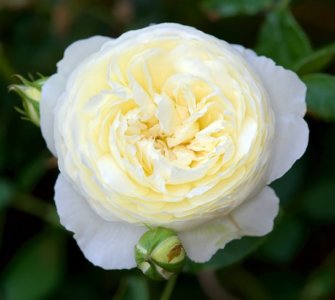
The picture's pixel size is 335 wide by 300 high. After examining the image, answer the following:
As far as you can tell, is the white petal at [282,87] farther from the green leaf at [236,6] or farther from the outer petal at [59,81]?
the green leaf at [236,6]

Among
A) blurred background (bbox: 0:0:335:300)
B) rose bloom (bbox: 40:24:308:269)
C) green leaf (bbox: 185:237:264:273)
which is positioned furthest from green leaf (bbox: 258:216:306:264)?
rose bloom (bbox: 40:24:308:269)

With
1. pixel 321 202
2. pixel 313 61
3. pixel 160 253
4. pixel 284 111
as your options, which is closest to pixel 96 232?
pixel 160 253

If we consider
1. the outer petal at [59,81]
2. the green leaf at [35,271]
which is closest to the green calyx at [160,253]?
the outer petal at [59,81]

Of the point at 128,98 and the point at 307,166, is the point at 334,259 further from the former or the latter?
the point at 128,98

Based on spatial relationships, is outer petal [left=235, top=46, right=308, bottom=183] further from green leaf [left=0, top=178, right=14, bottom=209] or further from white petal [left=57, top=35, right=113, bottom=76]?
green leaf [left=0, top=178, right=14, bottom=209]

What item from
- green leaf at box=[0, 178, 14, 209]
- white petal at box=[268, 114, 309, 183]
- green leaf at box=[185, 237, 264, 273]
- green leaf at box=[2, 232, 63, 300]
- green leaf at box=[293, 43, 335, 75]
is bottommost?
green leaf at box=[2, 232, 63, 300]

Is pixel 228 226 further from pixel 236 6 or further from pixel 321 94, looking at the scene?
pixel 236 6

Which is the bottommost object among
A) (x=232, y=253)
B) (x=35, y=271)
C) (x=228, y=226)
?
(x=35, y=271)
